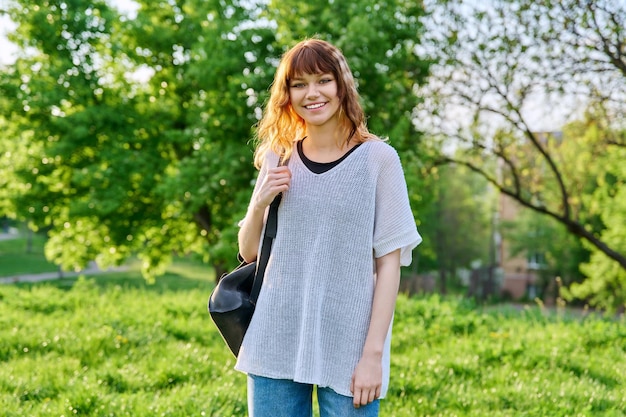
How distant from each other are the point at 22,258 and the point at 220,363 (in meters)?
46.4

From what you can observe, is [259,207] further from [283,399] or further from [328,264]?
[283,399]

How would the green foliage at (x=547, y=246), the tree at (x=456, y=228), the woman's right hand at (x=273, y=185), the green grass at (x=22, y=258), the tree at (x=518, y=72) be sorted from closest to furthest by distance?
the woman's right hand at (x=273, y=185)
the tree at (x=518, y=72)
the green foliage at (x=547, y=246)
the green grass at (x=22, y=258)
the tree at (x=456, y=228)

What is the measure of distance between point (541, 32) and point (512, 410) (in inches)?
344

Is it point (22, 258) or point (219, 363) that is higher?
point (219, 363)

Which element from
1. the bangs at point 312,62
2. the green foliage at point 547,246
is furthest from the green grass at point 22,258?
the bangs at point 312,62

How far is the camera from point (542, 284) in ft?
144

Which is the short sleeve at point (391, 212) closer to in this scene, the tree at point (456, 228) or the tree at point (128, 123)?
the tree at point (128, 123)

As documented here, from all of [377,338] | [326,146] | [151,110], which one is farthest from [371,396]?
[151,110]

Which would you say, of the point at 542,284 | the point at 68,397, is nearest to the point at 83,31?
the point at 68,397

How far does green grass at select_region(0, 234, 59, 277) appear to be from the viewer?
41.6 meters

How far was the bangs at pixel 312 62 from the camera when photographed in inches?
80.7

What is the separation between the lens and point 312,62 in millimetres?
2049

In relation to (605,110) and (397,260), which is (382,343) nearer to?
(397,260)

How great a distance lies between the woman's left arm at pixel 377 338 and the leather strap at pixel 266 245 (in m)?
0.39
